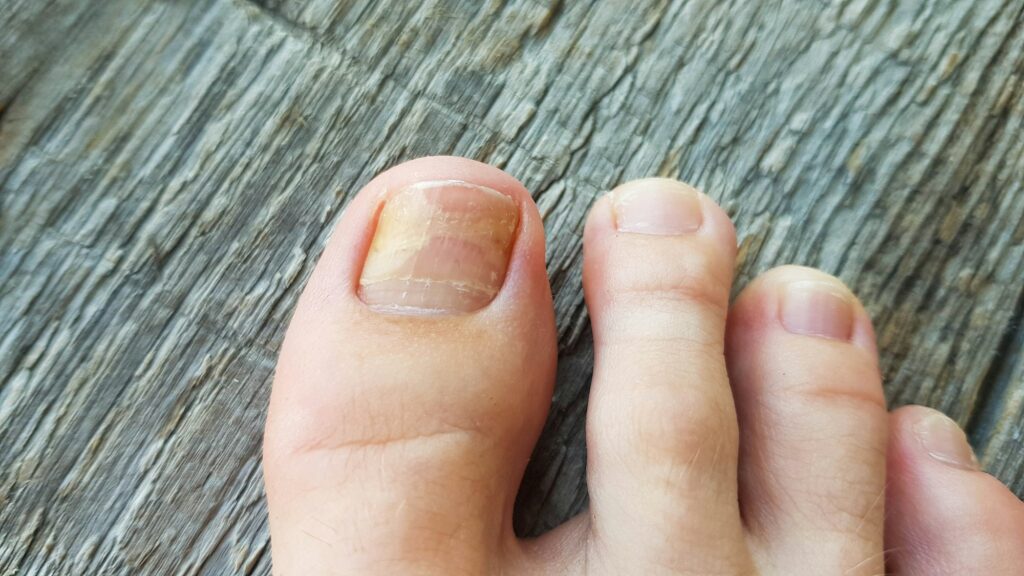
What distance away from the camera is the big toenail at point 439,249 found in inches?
24.6

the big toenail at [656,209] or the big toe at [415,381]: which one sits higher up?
the big toenail at [656,209]

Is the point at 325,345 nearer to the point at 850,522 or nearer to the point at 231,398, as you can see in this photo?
the point at 231,398

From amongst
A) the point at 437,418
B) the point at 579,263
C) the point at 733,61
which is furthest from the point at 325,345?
the point at 733,61

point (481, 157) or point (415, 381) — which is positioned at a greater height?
point (481, 157)

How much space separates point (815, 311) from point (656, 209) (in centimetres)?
17

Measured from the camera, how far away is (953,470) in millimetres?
645

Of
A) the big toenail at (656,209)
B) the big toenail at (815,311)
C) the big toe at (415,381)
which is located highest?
the big toenail at (656,209)

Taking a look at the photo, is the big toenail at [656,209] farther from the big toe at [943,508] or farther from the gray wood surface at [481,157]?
the big toe at [943,508]

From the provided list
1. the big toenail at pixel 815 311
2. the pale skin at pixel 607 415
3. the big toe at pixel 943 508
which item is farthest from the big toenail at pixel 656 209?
the big toe at pixel 943 508

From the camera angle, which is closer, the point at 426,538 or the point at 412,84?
the point at 426,538

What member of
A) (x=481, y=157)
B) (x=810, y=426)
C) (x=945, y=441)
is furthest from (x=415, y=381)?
(x=945, y=441)

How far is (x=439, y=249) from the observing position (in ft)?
2.06

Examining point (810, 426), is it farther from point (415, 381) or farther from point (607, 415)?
point (415, 381)

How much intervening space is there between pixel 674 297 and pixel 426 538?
289 mm
